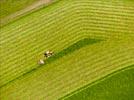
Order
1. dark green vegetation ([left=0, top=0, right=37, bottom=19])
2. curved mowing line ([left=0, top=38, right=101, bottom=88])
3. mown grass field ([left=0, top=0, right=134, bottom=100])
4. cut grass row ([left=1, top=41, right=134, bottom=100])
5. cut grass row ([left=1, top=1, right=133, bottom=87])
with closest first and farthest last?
1. cut grass row ([left=1, top=41, right=134, bottom=100])
2. mown grass field ([left=0, top=0, right=134, bottom=100])
3. curved mowing line ([left=0, top=38, right=101, bottom=88])
4. cut grass row ([left=1, top=1, right=133, bottom=87])
5. dark green vegetation ([left=0, top=0, right=37, bottom=19])

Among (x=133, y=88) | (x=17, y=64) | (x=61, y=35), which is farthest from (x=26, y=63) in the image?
(x=133, y=88)

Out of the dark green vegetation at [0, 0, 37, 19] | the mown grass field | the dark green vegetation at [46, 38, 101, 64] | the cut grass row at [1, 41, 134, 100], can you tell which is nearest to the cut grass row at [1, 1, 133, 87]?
the mown grass field

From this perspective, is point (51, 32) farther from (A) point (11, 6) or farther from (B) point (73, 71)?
(A) point (11, 6)

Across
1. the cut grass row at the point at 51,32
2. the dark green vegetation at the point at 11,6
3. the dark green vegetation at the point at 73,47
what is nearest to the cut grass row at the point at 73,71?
the dark green vegetation at the point at 73,47

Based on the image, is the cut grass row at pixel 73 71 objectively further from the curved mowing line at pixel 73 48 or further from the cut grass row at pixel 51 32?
the cut grass row at pixel 51 32

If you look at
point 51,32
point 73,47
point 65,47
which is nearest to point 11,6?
point 51,32

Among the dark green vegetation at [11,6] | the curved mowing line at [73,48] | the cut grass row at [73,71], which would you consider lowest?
the cut grass row at [73,71]

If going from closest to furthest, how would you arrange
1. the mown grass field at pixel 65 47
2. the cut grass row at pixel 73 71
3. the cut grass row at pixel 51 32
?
1. the cut grass row at pixel 73 71
2. the mown grass field at pixel 65 47
3. the cut grass row at pixel 51 32

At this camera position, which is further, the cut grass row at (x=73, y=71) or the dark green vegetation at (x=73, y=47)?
the dark green vegetation at (x=73, y=47)

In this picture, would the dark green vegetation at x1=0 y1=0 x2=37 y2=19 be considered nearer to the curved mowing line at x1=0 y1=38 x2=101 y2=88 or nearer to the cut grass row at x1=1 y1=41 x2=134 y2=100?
the curved mowing line at x1=0 y1=38 x2=101 y2=88
